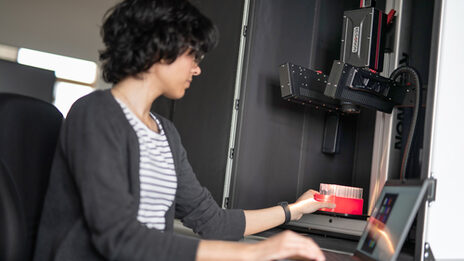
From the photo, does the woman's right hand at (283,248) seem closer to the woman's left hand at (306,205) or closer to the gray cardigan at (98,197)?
the gray cardigan at (98,197)

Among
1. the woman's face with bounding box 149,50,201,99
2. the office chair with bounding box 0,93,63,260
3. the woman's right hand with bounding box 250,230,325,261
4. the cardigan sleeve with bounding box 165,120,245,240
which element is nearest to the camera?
the woman's right hand with bounding box 250,230,325,261

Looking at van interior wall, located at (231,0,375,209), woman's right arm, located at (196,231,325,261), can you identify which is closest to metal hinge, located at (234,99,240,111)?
van interior wall, located at (231,0,375,209)

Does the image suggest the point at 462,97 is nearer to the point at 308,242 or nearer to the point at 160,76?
the point at 308,242

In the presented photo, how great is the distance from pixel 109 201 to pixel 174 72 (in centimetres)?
37

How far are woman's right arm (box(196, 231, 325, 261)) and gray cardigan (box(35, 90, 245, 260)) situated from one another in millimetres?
33

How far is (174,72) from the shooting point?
1201mm

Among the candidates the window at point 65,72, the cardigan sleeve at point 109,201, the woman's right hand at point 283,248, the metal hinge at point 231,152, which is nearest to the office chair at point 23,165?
the cardigan sleeve at point 109,201

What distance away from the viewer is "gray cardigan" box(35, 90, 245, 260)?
96 cm

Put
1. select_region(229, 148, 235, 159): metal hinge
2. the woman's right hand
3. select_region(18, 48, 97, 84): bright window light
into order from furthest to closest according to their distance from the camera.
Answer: select_region(18, 48, 97, 84): bright window light < select_region(229, 148, 235, 159): metal hinge < the woman's right hand

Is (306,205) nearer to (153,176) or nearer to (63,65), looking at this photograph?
(153,176)

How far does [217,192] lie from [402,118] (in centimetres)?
70

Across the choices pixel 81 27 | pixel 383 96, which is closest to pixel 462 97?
pixel 383 96

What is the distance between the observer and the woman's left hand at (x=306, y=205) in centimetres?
157

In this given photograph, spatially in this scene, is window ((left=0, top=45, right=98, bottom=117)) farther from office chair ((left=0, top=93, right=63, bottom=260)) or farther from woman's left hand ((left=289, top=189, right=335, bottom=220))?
office chair ((left=0, top=93, right=63, bottom=260))
